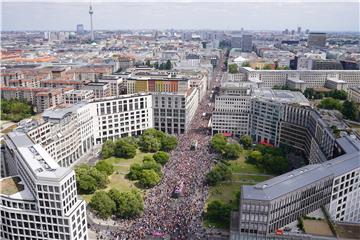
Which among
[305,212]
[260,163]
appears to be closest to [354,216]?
[305,212]

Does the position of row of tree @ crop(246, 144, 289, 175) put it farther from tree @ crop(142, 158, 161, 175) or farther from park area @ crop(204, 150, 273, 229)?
tree @ crop(142, 158, 161, 175)

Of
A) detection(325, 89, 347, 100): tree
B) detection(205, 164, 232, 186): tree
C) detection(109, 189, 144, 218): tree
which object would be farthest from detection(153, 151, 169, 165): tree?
detection(325, 89, 347, 100): tree

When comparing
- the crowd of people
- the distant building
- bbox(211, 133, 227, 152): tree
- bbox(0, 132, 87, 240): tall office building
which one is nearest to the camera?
bbox(0, 132, 87, 240): tall office building

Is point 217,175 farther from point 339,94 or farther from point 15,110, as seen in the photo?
point 339,94

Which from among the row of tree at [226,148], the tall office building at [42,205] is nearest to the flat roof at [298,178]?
the tall office building at [42,205]

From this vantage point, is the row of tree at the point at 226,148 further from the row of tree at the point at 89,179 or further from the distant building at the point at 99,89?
the distant building at the point at 99,89

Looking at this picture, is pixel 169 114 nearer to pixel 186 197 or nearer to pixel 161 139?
pixel 161 139
